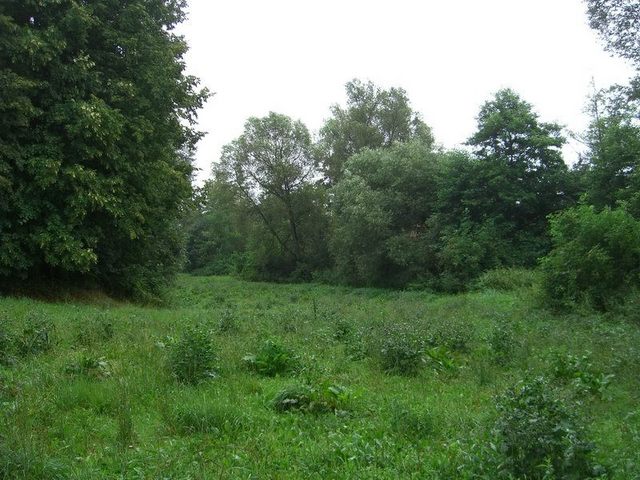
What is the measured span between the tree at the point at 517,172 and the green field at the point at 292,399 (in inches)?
725

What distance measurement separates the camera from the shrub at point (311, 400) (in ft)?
20.3

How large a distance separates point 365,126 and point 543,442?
43610 millimetres

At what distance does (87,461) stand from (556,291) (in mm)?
14355

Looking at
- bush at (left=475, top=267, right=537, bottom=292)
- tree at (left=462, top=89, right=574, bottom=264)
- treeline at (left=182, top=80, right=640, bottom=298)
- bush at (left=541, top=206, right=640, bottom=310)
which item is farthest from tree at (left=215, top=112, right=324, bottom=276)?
bush at (left=541, top=206, right=640, bottom=310)

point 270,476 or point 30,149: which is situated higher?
point 30,149

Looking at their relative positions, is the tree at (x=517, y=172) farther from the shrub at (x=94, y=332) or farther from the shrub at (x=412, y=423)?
the shrub at (x=412, y=423)

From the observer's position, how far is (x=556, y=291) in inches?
621

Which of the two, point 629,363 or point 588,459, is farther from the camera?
point 629,363

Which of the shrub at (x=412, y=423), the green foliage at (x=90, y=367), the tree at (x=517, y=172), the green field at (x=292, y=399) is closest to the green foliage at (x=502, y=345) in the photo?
the green field at (x=292, y=399)

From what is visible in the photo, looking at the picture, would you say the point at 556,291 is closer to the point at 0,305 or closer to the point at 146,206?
the point at 146,206

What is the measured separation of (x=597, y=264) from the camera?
14906 mm

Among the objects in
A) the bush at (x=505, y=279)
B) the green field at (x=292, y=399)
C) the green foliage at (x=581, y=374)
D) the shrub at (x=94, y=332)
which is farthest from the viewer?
the bush at (x=505, y=279)

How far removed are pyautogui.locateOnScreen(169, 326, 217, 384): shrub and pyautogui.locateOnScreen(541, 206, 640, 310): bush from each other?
35.9 feet

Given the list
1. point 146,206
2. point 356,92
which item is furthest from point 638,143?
point 356,92
